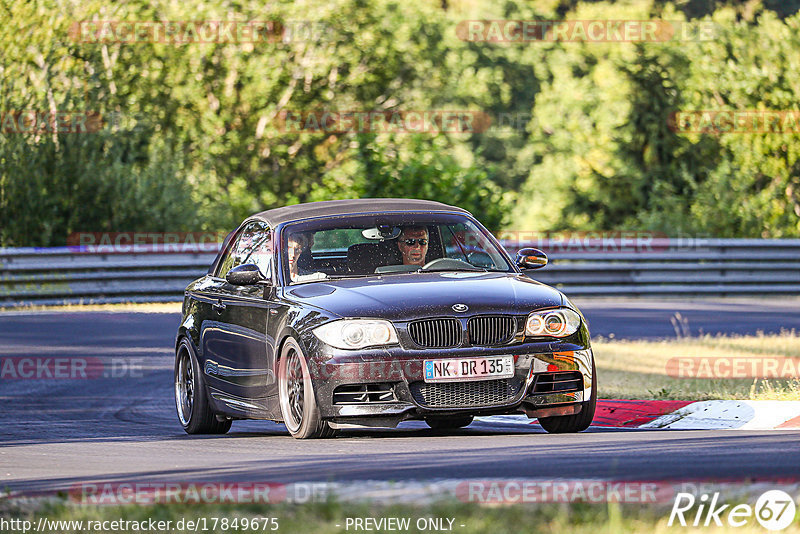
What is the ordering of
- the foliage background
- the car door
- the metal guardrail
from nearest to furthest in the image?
1. the car door
2. the metal guardrail
3. the foliage background

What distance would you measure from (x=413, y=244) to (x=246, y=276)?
1163mm

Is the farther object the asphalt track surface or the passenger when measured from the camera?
the passenger

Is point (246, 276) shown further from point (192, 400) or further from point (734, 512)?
point (734, 512)

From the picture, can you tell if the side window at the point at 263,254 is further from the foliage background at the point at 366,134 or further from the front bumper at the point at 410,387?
the foliage background at the point at 366,134

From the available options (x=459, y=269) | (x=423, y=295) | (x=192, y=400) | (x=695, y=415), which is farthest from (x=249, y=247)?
(x=695, y=415)

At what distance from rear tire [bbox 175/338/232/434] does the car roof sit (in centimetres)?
126

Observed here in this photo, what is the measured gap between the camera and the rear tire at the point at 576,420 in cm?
939

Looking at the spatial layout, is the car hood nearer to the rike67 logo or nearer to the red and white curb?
the red and white curb

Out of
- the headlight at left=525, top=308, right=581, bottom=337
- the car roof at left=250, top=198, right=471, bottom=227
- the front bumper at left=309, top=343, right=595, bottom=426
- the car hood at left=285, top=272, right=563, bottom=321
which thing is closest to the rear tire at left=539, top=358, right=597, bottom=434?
the headlight at left=525, top=308, right=581, bottom=337

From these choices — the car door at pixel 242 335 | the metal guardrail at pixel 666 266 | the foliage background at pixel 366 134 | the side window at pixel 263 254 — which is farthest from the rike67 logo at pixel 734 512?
the foliage background at pixel 366 134

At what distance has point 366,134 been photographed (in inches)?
1131

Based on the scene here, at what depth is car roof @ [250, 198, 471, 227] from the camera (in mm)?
10445

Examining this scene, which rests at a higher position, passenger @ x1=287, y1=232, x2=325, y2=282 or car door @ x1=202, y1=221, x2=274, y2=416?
passenger @ x1=287, y1=232, x2=325, y2=282

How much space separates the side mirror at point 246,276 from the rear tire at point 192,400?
1142 millimetres
